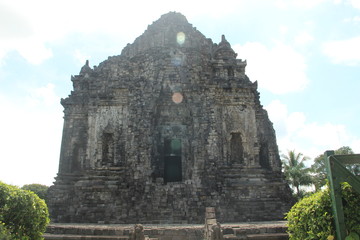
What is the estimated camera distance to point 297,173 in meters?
33.9

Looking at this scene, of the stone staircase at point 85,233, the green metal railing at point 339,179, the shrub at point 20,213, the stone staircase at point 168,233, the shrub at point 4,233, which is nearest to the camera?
the green metal railing at point 339,179

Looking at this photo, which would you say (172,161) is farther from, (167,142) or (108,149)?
(108,149)

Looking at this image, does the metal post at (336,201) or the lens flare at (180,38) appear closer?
the metal post at (336,201)

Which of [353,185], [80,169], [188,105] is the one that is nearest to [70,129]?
[80,169]

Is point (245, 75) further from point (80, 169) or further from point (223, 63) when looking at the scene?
point (80, 169)

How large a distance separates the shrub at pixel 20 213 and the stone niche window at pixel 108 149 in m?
10.2

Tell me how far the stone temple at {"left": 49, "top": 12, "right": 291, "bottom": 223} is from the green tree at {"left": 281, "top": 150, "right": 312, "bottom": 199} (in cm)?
1742

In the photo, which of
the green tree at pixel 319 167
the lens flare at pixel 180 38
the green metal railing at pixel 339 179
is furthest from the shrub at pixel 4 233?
the green tree at pixel 319 167

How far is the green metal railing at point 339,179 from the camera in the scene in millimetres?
4020

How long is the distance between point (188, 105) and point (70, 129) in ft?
25.3

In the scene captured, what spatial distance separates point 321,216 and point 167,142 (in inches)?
481

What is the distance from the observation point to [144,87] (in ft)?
52.7

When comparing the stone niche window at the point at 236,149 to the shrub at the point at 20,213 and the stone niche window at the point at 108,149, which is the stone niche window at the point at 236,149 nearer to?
the stone niche window at the point at 108,149

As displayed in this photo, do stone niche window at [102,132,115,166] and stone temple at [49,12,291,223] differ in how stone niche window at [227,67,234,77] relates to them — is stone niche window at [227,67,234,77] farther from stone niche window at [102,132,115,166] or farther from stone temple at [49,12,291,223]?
stone niche window at [102,132,115,166]
